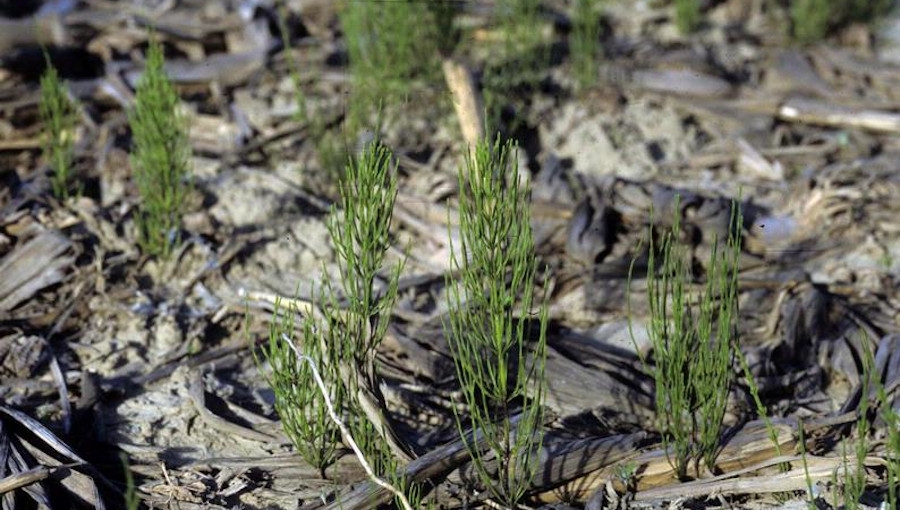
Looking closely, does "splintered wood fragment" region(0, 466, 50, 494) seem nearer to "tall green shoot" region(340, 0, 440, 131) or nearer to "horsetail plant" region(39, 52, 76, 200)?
"horsetail plant" region(39, 52, 76, 200)

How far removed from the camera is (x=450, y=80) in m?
5.48

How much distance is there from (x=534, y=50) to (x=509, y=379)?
268 centimetres

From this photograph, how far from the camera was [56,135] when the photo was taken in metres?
4.82

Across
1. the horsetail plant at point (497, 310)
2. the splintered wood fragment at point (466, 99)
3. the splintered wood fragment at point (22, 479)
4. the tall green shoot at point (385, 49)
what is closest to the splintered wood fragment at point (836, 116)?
the splintered wood fragment at point (466, 99)

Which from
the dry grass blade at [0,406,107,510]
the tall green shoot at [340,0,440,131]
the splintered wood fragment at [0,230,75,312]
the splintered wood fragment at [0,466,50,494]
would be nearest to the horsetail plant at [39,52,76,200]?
the splintered wood fragment at [0,230,75,312]

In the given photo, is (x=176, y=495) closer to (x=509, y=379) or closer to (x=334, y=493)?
(x=334, y=493)

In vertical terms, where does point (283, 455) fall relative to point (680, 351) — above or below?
below

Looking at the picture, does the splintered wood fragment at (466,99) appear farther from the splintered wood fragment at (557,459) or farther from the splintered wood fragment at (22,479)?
the splintered wood fragment at (22,479)

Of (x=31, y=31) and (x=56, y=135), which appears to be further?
(x=31, y=31)

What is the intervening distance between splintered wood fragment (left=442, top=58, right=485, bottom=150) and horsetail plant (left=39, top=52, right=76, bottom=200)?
5.79 ft

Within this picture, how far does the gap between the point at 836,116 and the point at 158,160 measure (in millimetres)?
3520

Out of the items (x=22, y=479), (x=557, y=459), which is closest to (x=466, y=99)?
(x=557, y=459)

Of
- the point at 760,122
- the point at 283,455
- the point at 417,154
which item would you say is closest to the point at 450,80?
the point at 417,154

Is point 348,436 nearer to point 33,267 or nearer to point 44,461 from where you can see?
point 44,461
